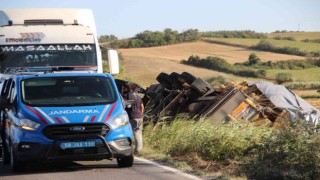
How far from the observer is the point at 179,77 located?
21.3m

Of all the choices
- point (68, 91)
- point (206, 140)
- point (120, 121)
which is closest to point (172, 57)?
point (206, 140)

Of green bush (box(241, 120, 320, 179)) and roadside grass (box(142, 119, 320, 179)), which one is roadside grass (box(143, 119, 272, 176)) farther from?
green bush (box(241, 120, 320, 179))

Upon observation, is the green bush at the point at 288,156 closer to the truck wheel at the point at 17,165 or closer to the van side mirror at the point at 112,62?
the truck wheel at the point at 17,165

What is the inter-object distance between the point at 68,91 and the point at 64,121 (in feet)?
3.91

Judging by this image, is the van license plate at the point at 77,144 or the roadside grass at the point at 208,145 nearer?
the van license plate at the point at 77,144

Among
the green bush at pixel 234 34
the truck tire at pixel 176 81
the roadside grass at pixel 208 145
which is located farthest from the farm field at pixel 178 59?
the roadside grass at pixel 208 145

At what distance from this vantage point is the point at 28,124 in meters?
11.3

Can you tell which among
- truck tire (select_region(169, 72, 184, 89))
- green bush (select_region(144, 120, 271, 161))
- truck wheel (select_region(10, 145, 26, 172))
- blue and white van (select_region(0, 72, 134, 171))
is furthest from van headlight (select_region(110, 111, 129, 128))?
truck tire (select_region(169, 72, 184, 89))

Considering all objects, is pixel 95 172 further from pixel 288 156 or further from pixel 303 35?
pixel 303 35

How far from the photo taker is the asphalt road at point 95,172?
35.8ft

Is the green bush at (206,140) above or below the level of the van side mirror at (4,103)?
below

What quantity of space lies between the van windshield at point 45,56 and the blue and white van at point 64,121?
3426 millimetres

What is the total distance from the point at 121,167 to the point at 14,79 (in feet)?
9.05

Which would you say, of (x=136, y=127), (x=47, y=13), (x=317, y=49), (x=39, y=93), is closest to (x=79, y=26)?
(x=47, y=13)
